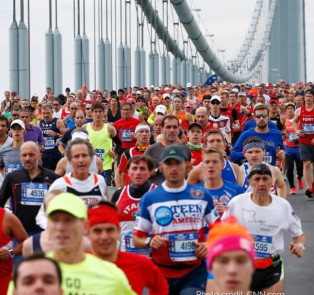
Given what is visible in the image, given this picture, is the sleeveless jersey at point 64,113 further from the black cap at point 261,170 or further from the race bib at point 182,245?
the race bib at point 182,245

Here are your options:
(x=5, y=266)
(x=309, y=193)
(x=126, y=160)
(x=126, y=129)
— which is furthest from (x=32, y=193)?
(x=309, y=193)

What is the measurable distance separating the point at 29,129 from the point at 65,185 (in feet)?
20.4

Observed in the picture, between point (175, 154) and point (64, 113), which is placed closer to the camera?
point (175, 154)

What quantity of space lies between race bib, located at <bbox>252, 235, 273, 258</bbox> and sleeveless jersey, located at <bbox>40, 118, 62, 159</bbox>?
379 inches

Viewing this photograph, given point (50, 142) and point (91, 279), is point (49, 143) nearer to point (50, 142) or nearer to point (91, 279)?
point (50, 142)

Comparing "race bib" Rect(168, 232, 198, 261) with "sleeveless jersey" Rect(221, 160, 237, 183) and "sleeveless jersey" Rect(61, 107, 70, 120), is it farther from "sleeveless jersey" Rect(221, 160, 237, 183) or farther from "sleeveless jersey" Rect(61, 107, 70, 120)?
"sleeveless jersey" Rect(61, 107, 70, 120)

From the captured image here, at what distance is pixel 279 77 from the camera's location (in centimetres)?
16262

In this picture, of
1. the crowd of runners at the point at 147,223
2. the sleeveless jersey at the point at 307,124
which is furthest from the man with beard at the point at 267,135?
the sleeveless jersey at the point at 307,124

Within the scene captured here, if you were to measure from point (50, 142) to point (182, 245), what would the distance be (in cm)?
996

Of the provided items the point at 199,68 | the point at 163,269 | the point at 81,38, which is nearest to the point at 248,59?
the point at 199,68

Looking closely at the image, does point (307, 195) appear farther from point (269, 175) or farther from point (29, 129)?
point (269, 175)

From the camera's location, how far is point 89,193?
29.4 ft

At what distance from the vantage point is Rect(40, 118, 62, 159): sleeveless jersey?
1767 cm

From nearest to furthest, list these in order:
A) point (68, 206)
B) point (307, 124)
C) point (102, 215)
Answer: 1. point (68, 206)
2. point (102, 215)
3. point (307, 124)
